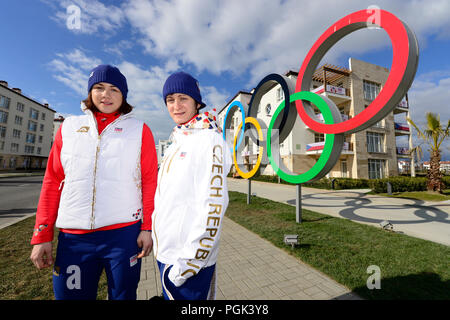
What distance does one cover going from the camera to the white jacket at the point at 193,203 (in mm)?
1152

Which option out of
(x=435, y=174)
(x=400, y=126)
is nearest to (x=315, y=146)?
(x=435, y=174)

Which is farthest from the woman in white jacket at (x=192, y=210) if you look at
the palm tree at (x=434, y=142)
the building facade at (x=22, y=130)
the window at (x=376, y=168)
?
the building facade at (x=22, y=130)

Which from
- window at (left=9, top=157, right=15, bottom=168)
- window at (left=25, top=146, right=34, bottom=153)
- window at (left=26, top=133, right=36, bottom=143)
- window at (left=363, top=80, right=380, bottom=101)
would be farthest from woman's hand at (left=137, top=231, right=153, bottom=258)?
window at (left=26, top=133, right=36, bottom=143)

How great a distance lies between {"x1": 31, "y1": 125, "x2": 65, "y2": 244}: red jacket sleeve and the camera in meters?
1.52

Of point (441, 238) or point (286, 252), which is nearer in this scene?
point (286, 252)

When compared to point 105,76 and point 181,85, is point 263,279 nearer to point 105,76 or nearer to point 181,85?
point 181,85

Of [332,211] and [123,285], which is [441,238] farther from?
[123,285]

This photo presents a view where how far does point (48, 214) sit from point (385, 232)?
6.91 m

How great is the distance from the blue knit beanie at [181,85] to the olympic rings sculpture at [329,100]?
3.63m

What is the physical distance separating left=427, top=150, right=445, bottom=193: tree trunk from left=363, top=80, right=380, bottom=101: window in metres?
12.7

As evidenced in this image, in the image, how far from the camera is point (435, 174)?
12305 mm

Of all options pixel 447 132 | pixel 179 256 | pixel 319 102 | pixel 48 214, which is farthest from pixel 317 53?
pixel 447 132

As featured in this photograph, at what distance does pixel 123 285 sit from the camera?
1511mm

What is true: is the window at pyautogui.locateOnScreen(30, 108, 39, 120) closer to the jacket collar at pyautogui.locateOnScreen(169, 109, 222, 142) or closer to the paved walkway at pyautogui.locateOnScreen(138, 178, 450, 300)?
the paved walkway at pyautogui.locateOnScreen(138, 178, 450, 300)
